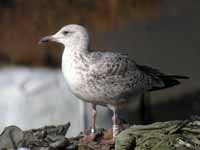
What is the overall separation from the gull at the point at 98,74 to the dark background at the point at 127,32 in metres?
1.90

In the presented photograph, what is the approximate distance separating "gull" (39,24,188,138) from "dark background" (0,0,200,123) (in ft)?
6.24

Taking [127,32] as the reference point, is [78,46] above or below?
below

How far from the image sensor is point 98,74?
302 cm

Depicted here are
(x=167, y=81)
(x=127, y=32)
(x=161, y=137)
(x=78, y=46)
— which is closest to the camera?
(x=161, y=137)

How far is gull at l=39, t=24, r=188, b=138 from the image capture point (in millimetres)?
3002

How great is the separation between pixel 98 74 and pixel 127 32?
254 cm

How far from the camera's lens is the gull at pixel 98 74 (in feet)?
9.85

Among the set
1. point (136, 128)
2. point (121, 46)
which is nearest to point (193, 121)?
point (136, 128)

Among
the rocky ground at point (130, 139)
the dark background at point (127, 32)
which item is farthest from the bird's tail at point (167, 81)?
the dark background at point (127, 32)

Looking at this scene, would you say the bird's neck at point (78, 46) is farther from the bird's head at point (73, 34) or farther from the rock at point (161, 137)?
the rock at point (161, 137)

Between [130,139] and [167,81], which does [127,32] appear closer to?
[167,81]

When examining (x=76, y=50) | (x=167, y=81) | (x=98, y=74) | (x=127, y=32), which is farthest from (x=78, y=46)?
(x=127, y=32)

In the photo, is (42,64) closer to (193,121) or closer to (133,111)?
(133,111)

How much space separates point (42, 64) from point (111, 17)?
65 centimetres
